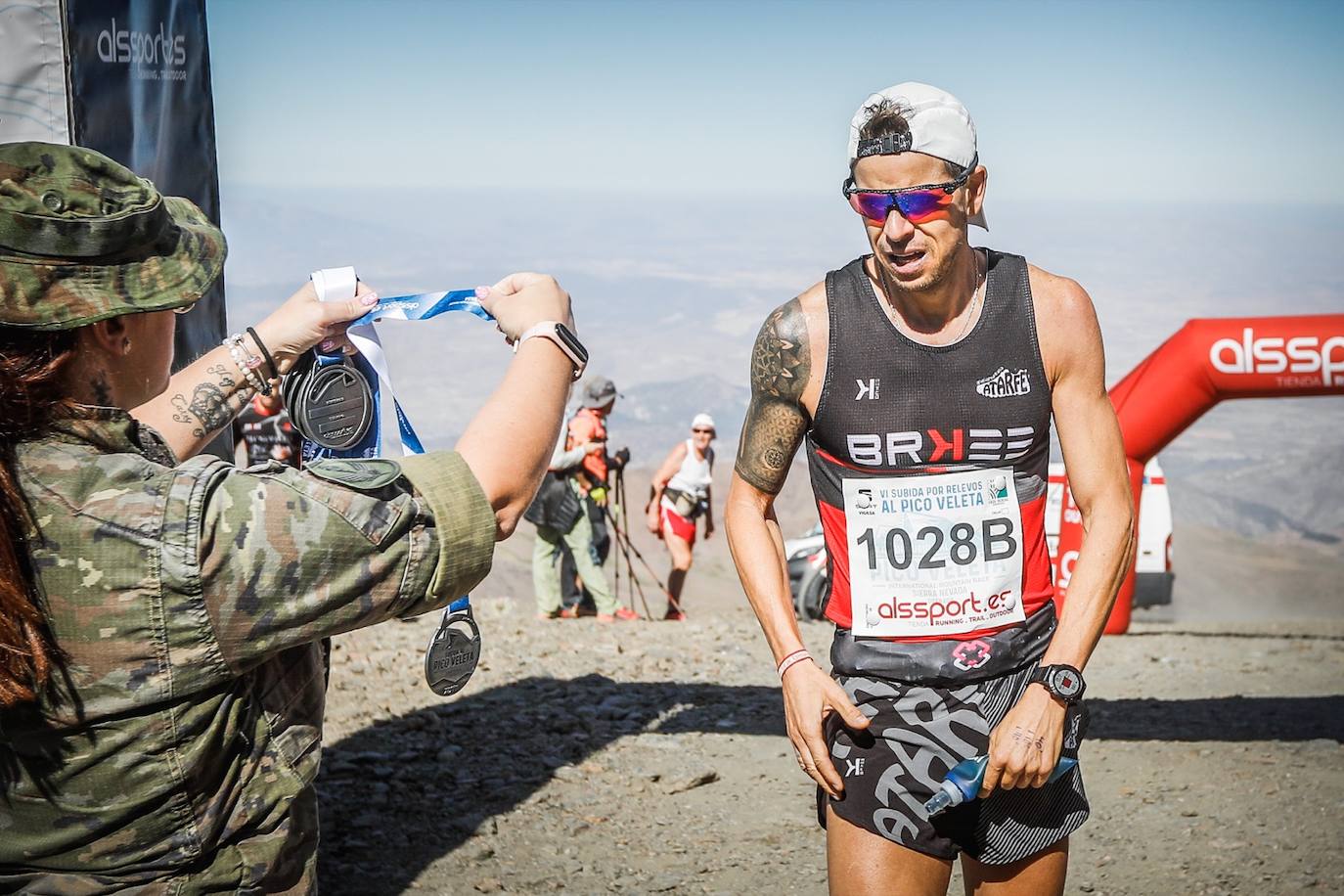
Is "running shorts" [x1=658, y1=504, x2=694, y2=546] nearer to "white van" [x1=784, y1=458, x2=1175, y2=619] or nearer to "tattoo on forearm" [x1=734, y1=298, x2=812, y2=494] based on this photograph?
"white van" [x1=784, y1=458, x2=1175, y2=619]

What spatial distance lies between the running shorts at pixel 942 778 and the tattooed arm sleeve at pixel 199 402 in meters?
1.61

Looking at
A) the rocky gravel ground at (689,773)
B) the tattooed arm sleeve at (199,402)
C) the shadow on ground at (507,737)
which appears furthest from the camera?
the shadow on ground at (507,737)

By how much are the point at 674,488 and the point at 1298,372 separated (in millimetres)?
5331

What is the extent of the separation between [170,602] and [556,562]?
880 cm

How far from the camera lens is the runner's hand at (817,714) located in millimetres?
2730

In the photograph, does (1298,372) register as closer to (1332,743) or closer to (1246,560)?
(1332,743)

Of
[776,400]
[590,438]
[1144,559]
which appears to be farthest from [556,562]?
[776,400]

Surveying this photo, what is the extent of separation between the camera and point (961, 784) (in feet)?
8.54

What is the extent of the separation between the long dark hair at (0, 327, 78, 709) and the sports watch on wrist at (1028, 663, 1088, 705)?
197cm

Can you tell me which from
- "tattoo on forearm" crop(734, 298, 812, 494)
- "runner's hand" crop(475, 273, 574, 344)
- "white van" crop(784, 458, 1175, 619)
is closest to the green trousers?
"white van" crop(784, 458, 1175, 619)

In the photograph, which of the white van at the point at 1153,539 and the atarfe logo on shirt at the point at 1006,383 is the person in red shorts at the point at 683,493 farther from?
the atarfe logo on shirt at the point at 1006,383

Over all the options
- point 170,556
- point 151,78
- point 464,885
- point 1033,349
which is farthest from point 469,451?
point 464,885

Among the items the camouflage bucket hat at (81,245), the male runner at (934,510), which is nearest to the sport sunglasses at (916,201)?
the male runner at (934,510)

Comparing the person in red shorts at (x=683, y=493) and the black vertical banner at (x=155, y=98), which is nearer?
the black vertical banner at (x=155, y=98)
